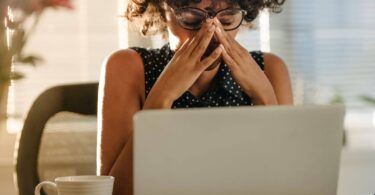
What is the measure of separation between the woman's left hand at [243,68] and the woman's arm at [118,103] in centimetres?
27

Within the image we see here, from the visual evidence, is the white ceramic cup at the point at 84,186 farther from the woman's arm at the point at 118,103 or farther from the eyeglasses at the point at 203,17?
the eyeglasses at the point at 203,17

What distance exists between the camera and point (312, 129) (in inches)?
36.1

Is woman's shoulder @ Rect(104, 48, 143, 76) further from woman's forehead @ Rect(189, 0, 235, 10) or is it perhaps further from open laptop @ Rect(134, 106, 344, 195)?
open laptop @ Rect(134, 106, 344, 195)

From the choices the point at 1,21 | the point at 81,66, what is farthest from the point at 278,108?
the point at 81,66

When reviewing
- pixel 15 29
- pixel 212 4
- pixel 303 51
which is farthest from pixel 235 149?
pixel 303 51

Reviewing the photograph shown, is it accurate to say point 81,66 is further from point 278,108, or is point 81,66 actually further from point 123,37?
point 278,108

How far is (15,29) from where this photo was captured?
0.67m

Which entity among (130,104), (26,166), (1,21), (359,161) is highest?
(1,21)

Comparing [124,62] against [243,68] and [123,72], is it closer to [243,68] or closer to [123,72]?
[123,72]

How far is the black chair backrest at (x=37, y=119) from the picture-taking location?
63.4 inches

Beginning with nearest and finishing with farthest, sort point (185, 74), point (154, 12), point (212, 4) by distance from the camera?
point (185, 74) < point (212, 4) < point (154, 12)

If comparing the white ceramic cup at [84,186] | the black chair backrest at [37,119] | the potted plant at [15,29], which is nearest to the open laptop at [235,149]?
the white ceramic cup at [84,186]

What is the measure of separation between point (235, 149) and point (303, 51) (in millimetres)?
2109

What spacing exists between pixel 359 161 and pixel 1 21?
97.7 inches
